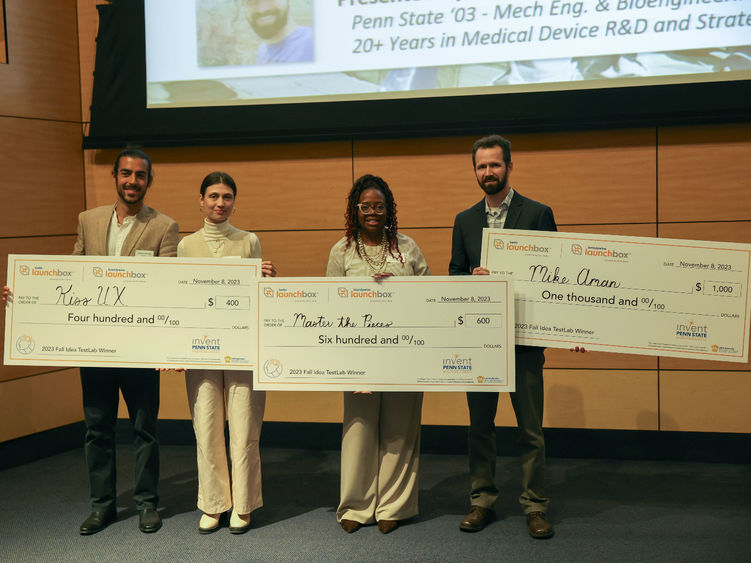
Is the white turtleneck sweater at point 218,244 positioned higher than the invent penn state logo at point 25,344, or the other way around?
the white turtleneck sweater at point 218,244

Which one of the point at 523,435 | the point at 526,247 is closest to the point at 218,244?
the point at 526,247

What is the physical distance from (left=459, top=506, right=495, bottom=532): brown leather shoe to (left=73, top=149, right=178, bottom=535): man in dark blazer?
4.40 ft

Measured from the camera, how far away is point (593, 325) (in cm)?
265

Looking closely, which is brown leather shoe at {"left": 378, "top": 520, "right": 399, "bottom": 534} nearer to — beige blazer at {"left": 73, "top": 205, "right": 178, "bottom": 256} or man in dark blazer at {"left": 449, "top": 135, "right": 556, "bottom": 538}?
man in dark blazer at {"left": 449, "top": 135, "right": 556, "bottom": 538}

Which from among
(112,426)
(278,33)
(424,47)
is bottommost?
(112,426)

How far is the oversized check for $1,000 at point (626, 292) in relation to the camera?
8.45ft

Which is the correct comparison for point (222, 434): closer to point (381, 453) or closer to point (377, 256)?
point (381, 453)

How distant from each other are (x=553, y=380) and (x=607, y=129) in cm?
149

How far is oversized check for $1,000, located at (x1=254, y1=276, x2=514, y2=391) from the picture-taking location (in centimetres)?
260

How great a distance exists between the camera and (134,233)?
2832 mm

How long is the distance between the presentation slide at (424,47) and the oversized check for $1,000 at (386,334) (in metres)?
1.67

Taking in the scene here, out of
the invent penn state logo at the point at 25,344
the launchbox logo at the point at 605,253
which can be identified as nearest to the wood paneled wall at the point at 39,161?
the invent penn state logo at the point at 25,344

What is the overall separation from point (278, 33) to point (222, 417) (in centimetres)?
236

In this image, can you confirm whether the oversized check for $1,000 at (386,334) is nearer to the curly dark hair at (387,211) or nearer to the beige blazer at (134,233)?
the curly dark hair at (387,211)
